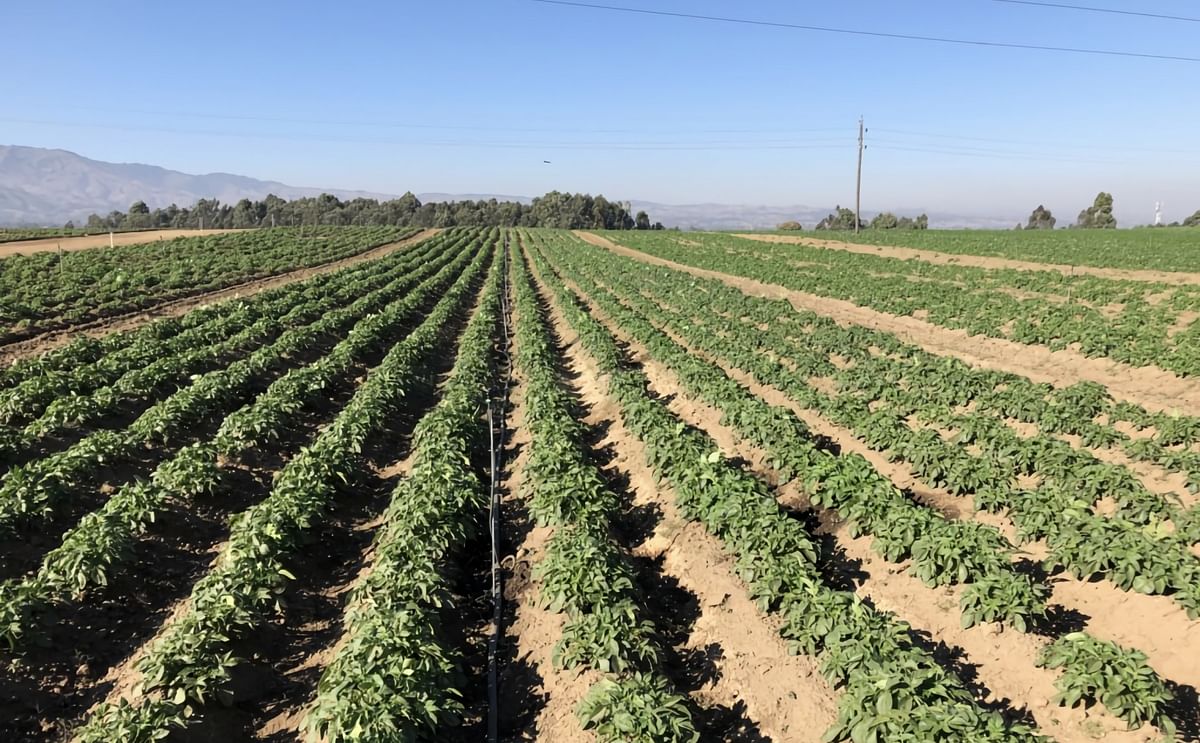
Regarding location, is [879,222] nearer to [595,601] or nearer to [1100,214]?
[1100,214]

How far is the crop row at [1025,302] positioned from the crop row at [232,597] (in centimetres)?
1702

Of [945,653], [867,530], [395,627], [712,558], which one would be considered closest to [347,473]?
[395,627]

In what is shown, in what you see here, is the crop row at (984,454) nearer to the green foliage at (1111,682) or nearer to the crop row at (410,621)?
the green foliage at (1111,682)

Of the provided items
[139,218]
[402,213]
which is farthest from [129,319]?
[402,213]

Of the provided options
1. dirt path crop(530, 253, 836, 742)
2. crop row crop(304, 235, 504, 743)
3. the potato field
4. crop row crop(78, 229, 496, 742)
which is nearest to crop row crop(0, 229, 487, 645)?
the potato field

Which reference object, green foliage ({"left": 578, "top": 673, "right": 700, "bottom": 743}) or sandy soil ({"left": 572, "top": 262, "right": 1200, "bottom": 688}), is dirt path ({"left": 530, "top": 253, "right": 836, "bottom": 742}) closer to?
green foliage ({"left": 578, "top": 673, "right": 700, "bottom": 743})

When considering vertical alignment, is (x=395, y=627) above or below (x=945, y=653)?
above

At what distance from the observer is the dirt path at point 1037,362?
1308 cm

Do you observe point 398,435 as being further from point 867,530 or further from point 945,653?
point 945,653

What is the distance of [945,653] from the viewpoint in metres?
6.18

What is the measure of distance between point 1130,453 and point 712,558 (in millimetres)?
6859

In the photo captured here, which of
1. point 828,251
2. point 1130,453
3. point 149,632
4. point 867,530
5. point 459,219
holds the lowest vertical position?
point 149,632

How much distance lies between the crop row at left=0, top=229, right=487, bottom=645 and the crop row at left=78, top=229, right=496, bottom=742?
989 mm

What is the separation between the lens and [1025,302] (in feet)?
75.4
